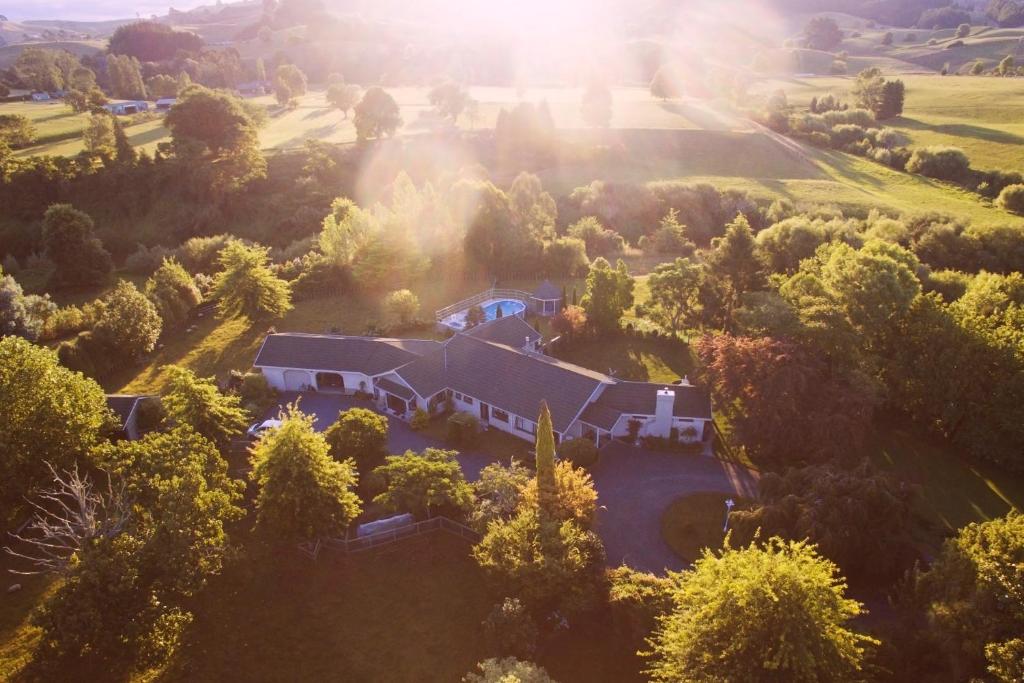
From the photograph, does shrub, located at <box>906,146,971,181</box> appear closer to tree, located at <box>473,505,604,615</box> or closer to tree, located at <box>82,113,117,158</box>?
tree, located at <box>473,505,604,615</box>

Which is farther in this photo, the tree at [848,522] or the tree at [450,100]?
the tree at [450,100]

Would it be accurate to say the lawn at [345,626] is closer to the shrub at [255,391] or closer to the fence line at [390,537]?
the fence line at [390,537]

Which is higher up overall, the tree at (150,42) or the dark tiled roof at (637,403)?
the tree at (150,42)

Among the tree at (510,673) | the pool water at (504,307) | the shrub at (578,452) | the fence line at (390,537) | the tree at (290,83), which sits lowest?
the pool water at (504,307)

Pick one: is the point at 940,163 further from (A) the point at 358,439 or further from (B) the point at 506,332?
(A) the point at 358,439

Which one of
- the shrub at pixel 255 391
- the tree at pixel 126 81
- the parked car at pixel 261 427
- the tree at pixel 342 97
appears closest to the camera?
the parked car at pixel 261 427

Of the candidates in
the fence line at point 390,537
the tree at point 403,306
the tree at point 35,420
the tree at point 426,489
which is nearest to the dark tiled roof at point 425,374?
the tree at point 426,489

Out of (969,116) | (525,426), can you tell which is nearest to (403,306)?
(525,426)
